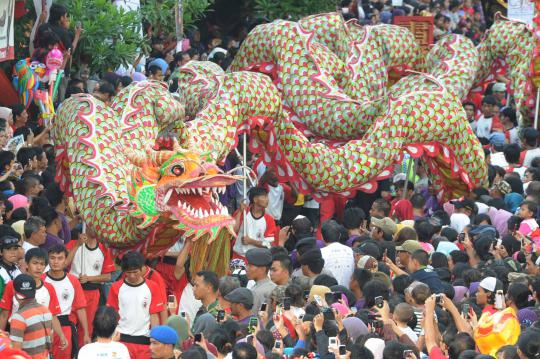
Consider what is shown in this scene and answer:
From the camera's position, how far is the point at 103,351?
11023 millimetres

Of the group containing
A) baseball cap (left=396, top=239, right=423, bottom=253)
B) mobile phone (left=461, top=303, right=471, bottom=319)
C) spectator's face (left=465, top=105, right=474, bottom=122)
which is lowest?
spectator's face (left=465, top=105, right=474, bottom=122)

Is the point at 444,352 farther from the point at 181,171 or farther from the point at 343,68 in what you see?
the point at 343,68

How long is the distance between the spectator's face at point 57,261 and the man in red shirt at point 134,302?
47 cm

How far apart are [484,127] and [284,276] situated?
9158 millimetres

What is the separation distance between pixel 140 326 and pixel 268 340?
223cm

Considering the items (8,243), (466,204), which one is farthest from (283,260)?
(466,204)

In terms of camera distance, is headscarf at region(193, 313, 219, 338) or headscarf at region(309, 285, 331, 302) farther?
headscarf at region(309, 285, 331, 302)

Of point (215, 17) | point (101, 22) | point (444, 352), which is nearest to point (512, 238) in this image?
point (444, 352)

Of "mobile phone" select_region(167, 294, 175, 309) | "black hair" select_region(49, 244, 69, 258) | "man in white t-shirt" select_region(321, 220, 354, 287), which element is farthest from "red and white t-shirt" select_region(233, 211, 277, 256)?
"black hair" select_region(49, 244, 69, 258)

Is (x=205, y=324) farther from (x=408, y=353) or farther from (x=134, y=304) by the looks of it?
(x=408, y=353)

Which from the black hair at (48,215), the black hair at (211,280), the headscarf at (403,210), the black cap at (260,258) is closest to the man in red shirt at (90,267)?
the black hair at (48,215)

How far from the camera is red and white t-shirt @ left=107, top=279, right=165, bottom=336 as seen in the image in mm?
13258

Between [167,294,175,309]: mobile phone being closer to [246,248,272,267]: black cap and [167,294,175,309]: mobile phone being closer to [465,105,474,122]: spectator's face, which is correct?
[246,248,272,267]: black cap

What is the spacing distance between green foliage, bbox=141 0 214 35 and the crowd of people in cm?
181
